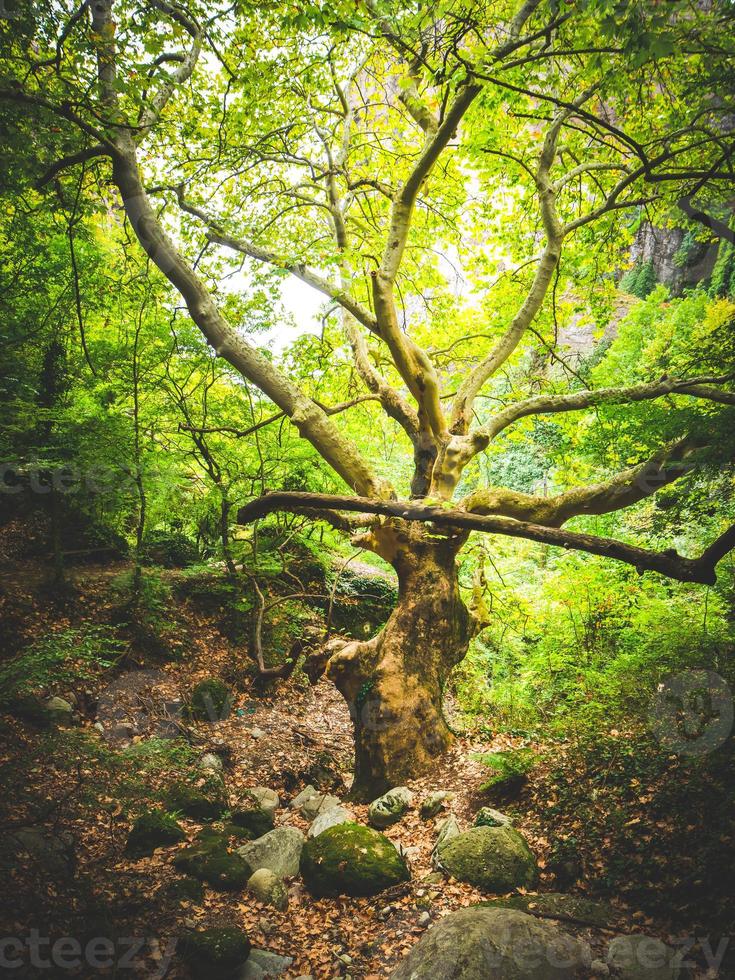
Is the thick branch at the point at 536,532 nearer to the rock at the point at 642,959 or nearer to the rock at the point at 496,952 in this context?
the rock at the point at 642,959

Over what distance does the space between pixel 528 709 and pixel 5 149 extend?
842 cm

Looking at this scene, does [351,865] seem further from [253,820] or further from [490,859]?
[253,820]

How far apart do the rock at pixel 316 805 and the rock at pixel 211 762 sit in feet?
3.63

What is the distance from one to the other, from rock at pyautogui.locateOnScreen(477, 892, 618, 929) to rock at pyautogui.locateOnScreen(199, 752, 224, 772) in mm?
3433

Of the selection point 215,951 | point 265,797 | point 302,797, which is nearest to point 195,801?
point 265,797

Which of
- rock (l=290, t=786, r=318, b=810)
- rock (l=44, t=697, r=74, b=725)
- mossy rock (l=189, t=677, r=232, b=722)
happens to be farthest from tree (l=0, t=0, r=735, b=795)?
rock (l=44, t=697, r=74, b=725)

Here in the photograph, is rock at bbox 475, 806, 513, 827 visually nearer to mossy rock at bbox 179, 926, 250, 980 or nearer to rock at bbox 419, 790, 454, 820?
rock at bbox 419, 790, 454, 820

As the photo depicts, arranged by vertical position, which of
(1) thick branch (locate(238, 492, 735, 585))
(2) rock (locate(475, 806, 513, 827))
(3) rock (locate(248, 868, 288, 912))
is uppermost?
(1) thick branch (locate(238, 492, 735, 585))

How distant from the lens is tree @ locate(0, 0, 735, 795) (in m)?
4.11

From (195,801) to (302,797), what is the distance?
1.36 m

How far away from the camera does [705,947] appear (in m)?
2.56

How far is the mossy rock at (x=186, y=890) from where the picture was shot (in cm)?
358

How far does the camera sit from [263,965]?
128 inches

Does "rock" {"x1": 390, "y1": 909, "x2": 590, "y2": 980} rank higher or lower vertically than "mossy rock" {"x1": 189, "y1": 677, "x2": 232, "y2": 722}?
lower
